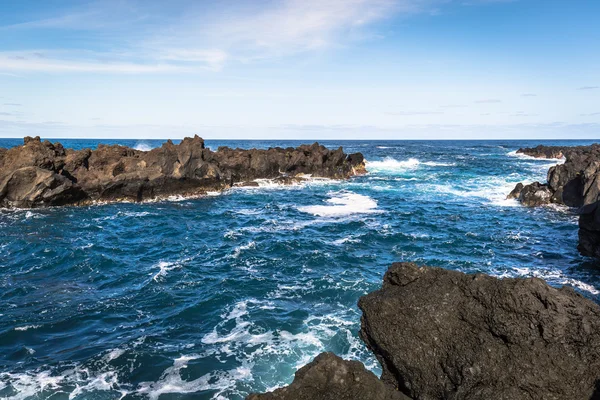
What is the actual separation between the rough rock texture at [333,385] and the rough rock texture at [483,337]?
5.46ft

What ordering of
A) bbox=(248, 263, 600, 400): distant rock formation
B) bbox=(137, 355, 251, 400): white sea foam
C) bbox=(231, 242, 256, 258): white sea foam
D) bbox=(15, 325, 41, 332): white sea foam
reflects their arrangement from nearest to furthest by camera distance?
bbox=(248, 263, 600, 400): distant rock formation → bbox=(137, 355, 251, 400): white sea foam → bbox=(15, 325, 41, 332): white sea foam → bbox=(231, 242, 256, 258): white sea foam

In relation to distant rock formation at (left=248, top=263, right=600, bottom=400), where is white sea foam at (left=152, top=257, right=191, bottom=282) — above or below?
below

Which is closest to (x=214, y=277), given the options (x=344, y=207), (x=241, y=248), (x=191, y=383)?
(x=241, y=248)

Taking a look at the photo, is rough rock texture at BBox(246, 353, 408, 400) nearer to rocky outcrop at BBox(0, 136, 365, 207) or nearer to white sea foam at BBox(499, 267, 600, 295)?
white sea foam at BBox(499, 267, 600, 295)

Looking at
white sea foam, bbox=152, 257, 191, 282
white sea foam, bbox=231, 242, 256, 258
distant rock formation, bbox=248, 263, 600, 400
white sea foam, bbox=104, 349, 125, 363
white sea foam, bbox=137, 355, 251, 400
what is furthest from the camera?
white sea foam, bbox=231, 242, 256, 258

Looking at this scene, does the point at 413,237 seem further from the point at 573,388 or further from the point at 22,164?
the point at 22,164

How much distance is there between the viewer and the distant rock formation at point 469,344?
22.0 feet

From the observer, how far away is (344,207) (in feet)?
139

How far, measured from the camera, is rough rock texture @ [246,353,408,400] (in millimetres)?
6312

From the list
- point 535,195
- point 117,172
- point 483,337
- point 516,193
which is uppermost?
point 117,172

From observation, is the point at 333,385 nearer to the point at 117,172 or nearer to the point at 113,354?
the point at 113,354

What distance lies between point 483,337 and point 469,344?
0.30m

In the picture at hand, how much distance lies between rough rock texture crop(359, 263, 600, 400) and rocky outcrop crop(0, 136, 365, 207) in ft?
132

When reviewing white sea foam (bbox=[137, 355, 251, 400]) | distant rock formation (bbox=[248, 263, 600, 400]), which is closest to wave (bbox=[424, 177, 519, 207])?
white sea foam (bbox=[137, 355, 251, 400])
